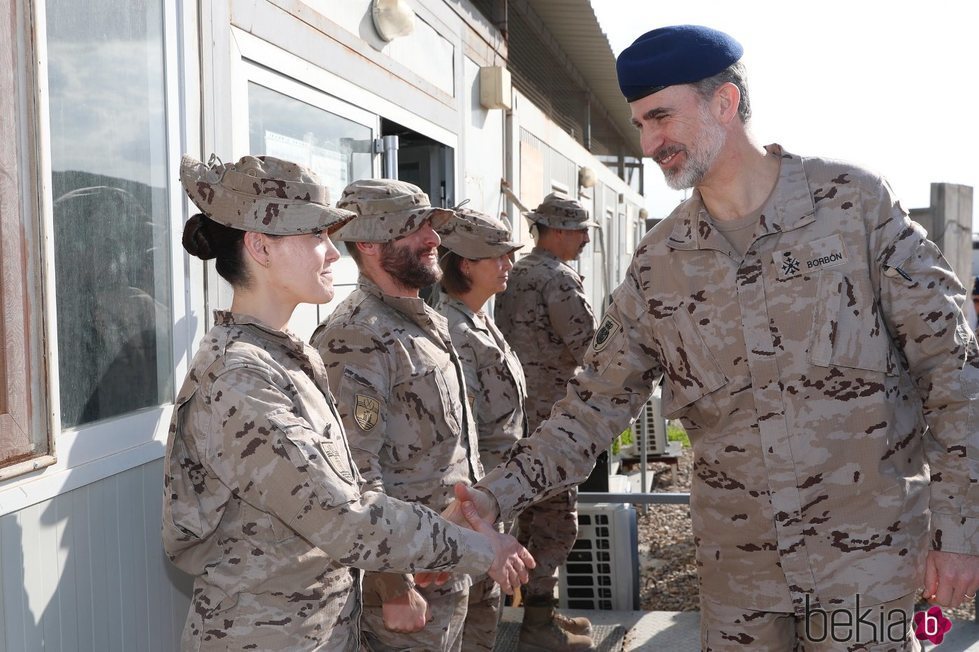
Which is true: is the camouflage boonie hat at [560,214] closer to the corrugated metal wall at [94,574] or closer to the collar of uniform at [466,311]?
the collar of uniform at [466,311]

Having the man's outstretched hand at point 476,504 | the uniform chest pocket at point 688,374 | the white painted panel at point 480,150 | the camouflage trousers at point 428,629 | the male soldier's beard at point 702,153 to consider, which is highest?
the white painted panel at point 480,150

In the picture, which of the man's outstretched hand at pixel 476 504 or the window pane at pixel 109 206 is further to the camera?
the man's outstretched hand at pixel 476 504

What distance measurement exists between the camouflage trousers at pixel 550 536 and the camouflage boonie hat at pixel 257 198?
2.67 m

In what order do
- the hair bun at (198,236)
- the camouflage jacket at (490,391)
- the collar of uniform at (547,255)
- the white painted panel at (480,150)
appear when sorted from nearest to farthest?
1. the hair bun at (198,236)
2. the camouflage jacket at (490,391)
3. the collar of uniform at (547,255)
4. the white painted panel at (480,150)

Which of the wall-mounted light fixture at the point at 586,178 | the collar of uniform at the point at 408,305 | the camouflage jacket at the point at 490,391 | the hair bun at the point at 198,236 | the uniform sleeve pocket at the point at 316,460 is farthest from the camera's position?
the wall-mounted light fixture at the point at 586,178

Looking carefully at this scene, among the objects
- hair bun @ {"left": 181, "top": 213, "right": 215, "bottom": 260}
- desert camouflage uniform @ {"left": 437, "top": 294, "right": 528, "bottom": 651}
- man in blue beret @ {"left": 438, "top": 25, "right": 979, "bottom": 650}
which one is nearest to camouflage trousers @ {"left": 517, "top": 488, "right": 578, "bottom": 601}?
desert camouflage uniform @ {"left": 437, "top": 294, "right": 528, "bottom": 651}

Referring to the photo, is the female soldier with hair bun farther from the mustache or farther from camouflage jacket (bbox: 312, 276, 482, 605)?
the mustache

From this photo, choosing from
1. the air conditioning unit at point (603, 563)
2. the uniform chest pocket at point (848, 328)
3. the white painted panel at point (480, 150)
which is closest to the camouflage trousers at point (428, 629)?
the uniform chest pocket at point (848, 328)

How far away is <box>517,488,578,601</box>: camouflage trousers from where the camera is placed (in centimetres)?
448

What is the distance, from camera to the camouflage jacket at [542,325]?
512cm

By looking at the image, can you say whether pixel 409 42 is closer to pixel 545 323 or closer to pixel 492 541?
pixel 545 323

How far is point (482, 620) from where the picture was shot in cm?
350

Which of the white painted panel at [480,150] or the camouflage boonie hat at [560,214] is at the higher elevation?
the white painted panel at [480,150]

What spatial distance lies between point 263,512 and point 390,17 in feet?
10.0
